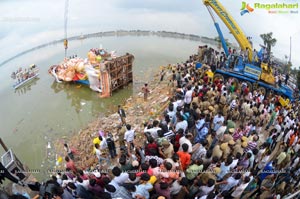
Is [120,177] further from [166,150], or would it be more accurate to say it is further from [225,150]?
[225,150]

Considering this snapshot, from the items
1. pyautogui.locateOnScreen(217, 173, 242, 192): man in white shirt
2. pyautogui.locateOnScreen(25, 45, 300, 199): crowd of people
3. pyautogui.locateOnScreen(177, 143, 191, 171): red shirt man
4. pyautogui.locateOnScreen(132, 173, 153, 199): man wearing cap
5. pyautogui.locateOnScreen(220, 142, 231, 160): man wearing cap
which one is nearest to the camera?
pyautogui.locateOnScreen(132, 173, 153, 199): man wearing cap

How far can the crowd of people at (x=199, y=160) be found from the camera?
417cm

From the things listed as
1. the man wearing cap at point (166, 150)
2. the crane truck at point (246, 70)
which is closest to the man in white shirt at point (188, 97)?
the man wearing cap at point (166, 150)

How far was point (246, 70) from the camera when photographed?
1081 centimetres

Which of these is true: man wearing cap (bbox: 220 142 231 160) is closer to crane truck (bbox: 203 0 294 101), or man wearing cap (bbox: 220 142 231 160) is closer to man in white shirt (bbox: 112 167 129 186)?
man in white shirt (bbox: 112 167 129 186)

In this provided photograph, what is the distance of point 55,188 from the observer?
163 inches

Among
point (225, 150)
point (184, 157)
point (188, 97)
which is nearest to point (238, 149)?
point (225, 150)

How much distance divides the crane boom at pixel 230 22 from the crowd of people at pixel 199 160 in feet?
14.4

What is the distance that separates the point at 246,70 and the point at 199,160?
7428 mm

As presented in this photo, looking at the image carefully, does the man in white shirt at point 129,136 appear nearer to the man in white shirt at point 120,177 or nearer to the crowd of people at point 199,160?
the crowd of people at point 199,160

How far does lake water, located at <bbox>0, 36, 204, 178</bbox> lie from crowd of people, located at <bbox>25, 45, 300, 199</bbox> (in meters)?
3.69

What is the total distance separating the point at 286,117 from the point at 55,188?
669cm

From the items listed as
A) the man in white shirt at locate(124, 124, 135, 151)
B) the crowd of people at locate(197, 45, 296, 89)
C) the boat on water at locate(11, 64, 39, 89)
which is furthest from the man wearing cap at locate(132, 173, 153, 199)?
Answer: the boat on water at locate(11, 64, 39, 89)

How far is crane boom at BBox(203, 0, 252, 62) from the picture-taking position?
11.3m
